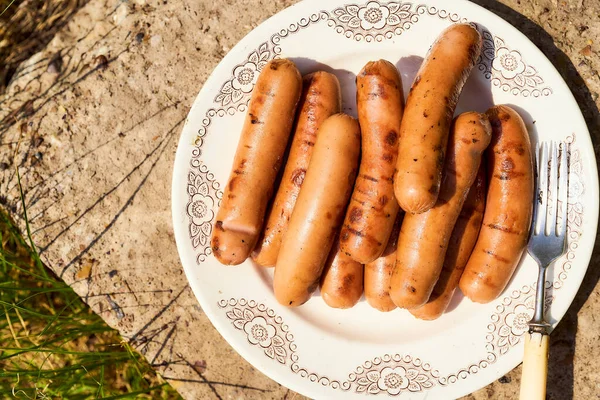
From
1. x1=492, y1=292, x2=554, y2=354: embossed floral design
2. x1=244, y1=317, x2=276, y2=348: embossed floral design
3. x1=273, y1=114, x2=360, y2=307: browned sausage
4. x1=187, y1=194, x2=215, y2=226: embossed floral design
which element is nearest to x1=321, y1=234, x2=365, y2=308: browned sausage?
x1=273, y1=114, x2=360, y2=307: browned sausage

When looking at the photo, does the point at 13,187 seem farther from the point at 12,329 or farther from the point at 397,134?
the point at 397,134

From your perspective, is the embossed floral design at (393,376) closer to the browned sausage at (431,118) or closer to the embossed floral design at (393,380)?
the embossed floral design at (393,380)

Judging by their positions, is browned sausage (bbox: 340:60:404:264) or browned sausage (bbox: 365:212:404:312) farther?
browned sausage (bbox: 365:212:404:312)

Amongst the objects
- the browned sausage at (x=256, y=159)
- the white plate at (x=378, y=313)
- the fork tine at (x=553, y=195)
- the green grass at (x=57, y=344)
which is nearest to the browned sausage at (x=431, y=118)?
the white plate at (x=378, y=313)

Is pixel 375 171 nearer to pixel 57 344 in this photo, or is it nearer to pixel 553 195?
pixel 553 195

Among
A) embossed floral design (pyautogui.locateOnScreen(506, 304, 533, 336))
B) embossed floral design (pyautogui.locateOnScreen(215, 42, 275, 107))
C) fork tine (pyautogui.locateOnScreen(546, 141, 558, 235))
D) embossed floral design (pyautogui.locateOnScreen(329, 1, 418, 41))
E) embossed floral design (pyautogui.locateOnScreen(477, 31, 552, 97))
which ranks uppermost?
embossed floral design (pyautogui.locateOnScreen(329, 1, 418, 41))

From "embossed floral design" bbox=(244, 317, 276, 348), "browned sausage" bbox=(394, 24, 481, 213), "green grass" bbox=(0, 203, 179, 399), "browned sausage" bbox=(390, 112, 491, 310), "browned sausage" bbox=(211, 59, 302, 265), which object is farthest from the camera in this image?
"green grass" bbox=(0, 203, 179, 399)

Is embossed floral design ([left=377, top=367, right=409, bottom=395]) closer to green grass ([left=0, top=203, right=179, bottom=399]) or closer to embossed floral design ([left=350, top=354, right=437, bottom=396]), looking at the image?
embossed floral design ([left=350, top=354, right=437, bottom=396])
